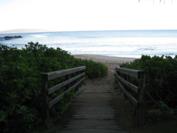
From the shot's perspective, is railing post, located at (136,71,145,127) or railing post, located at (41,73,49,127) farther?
railing post, located at (136,71,145,127)

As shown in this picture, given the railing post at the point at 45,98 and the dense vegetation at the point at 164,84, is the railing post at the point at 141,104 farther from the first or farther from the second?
the railing post at the point at 45,98

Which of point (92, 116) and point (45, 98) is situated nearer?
point (45, 98)

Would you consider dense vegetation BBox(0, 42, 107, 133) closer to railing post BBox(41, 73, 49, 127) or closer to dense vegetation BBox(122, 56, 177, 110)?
railing post BBox(41, 73, 49, 127)

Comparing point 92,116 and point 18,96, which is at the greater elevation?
point 18,96

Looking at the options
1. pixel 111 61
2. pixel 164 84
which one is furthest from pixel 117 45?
pixel 164 84

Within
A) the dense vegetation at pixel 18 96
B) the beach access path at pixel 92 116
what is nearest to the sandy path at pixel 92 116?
the beach access path at pixel 92 116

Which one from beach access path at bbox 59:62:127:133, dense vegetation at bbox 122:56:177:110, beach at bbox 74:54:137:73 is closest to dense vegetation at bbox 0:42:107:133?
beach access path at bbox 59:62:127:133

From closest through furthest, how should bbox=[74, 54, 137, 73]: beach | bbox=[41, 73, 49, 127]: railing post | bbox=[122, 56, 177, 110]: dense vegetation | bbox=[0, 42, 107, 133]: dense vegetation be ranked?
bbox=[0, 42, 107, 133]: dense vegetation, bbox=[41, 73, 49, 127]: railing post, bbox=[122, 56, 177, 110]: dense vegetation, bbox=[74, 54, 137, 73]: beach

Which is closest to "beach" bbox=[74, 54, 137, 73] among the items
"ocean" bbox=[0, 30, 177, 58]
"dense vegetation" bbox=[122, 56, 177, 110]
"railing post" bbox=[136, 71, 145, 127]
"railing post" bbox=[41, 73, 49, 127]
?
"ocean" bbox=[0, 30, 177, 58]

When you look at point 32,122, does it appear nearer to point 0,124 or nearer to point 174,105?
point 0,124

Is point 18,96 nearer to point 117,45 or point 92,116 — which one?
point 92,116

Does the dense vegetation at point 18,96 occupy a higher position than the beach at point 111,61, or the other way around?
the dense vegetation at point 18,96

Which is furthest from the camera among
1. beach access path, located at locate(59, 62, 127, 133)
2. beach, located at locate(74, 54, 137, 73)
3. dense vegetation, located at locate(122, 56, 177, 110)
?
beach, located at locate(74, 54, 137, 73)

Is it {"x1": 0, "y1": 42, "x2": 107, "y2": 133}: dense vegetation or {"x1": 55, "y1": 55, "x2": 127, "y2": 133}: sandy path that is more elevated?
{"x1": 0, "y1": 42, "x2": 107, "y2": 133}: dense vegetation
